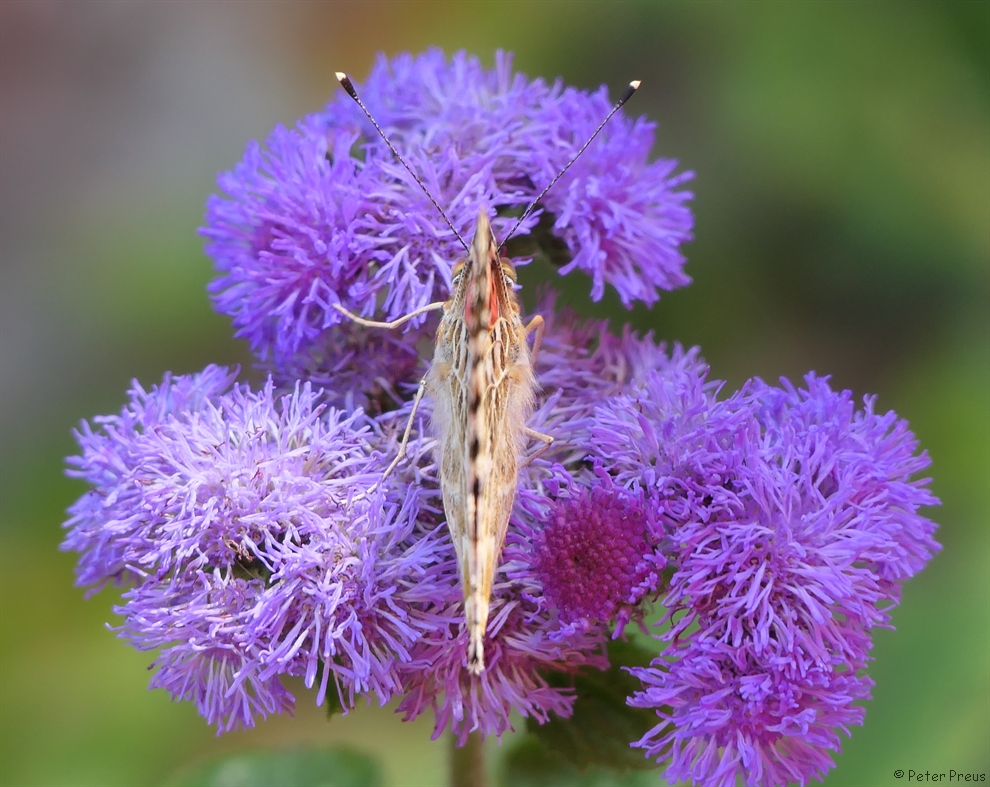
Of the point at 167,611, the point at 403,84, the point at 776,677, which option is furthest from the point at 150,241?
the point at 776,677

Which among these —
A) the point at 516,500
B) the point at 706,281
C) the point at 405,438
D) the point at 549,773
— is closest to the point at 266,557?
the point at 405,438

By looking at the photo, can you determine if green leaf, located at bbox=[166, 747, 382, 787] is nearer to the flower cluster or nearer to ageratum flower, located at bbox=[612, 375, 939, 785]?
the flower cluster

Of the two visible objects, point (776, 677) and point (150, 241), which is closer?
point (776, 677)

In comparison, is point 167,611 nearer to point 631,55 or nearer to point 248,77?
point 631,55

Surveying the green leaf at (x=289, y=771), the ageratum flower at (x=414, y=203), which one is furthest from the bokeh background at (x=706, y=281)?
the ageratum flower at (x=414, y=203)

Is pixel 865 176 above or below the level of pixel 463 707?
above

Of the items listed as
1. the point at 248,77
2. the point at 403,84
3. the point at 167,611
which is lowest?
the point at 167,611
